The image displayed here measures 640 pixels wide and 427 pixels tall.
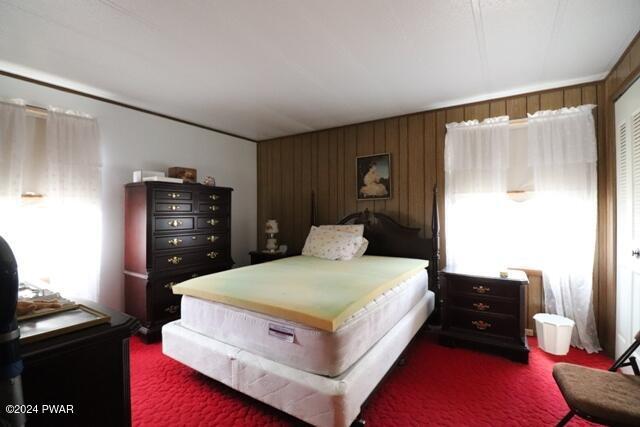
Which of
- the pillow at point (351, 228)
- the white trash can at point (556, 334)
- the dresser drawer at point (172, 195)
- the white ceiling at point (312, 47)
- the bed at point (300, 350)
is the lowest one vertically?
the white trash can at point (556, 334)

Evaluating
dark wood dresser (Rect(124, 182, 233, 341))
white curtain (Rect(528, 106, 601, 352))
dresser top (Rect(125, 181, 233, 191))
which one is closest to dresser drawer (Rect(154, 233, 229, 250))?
dark wood dresser (Rect(124, 182, 233, 341))

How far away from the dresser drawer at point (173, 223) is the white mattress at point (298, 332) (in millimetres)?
1111

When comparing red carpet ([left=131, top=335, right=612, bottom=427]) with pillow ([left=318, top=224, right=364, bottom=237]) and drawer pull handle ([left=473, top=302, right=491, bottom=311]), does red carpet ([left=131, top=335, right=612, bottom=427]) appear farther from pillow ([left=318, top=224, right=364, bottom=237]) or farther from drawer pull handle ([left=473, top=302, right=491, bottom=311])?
pillow ([left=318, top=224, right=364, bottom=237])

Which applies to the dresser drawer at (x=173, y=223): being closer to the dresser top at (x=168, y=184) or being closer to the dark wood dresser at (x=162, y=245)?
the dark wood dresser at (x=162, y=245)

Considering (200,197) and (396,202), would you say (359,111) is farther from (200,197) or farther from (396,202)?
(200,197)

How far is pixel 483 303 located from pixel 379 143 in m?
2.13

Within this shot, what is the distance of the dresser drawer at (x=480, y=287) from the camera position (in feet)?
8.13

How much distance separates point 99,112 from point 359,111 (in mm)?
2730

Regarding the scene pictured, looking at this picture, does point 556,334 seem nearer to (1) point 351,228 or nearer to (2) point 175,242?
(1) point 351,228

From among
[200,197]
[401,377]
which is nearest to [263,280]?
[401,377]

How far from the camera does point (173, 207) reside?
3066mm

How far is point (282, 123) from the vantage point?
386 centimetres

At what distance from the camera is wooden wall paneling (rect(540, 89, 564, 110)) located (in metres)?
2.76

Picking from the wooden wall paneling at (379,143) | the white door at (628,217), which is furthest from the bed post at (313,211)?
the white door at (628,217)
